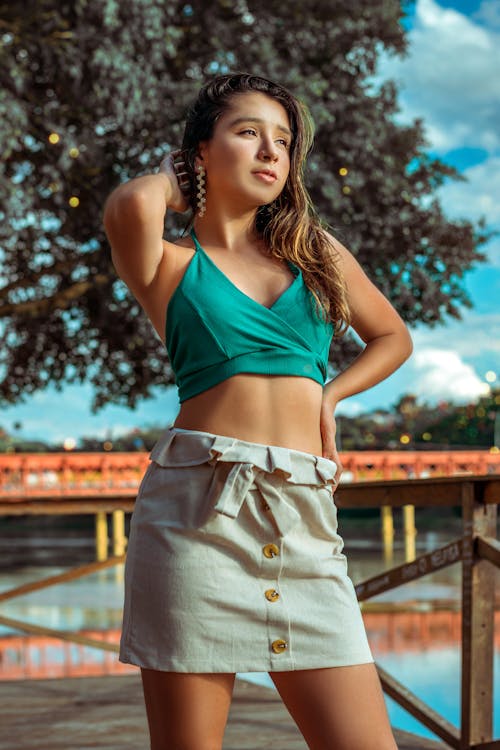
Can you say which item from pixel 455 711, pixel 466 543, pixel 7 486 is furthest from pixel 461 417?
pixel 466 543

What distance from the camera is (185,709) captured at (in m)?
1.57

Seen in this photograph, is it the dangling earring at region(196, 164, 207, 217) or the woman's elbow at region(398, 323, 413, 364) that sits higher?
the dangling earring at region(196, 164, 207, 217)

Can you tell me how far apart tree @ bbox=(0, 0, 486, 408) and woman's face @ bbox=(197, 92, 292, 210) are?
33.3 ft

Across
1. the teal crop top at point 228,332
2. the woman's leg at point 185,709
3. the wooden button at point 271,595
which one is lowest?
the woman's leg at point 185,709

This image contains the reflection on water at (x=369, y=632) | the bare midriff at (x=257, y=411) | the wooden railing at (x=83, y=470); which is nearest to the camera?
the bare midriff at (x=257, y=411)

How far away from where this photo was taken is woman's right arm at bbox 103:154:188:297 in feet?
5.57

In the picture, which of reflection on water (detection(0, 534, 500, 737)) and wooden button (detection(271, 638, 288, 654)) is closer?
wooden button (detection(271, 638, 288, 654))

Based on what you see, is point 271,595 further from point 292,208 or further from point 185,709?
point 292,208

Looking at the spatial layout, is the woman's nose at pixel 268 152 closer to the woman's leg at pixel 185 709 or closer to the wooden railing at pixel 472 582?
the woman's leg at pixel 185 709

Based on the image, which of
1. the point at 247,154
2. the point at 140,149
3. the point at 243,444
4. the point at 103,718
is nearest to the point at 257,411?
the point at 243,444

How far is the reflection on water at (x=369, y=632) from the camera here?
374 inches

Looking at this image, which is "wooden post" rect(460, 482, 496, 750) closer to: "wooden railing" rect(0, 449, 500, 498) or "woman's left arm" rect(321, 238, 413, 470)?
"woman's left arm" rect(321, 238, 413, 470)

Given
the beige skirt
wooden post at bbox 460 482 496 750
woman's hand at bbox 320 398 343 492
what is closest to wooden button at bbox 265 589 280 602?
the beige skirt

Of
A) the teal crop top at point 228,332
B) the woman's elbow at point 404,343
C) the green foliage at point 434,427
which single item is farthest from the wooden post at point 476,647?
the green foliage at point 434,427
